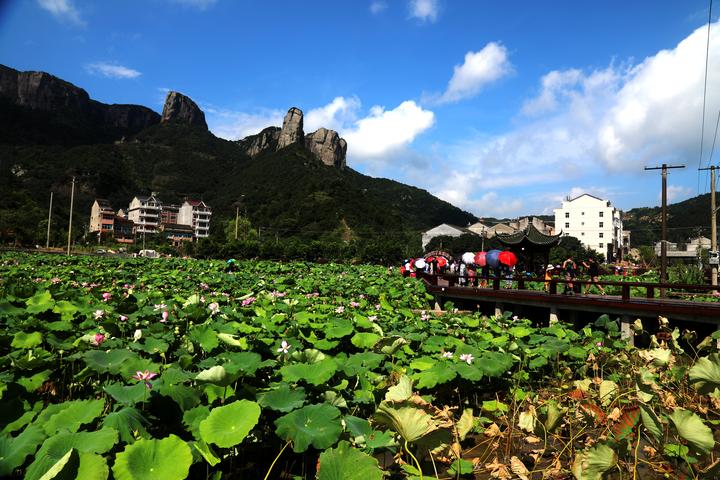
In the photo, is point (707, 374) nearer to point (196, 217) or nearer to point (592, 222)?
point (592, 222)

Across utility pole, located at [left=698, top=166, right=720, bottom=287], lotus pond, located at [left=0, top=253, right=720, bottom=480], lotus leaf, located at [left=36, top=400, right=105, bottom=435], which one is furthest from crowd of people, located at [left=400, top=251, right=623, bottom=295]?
lotus leaf, located at [left=36, top=400, right=105, bottom=435]

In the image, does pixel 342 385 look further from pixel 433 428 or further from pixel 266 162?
pixel 266 162

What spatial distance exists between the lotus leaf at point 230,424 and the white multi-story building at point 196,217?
92.6 meters

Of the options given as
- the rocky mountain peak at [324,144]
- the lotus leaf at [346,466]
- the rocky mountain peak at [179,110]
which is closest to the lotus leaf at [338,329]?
the lotus leaf at [346,466]

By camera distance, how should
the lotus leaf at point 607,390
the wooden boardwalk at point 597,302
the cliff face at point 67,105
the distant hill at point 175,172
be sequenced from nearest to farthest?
the lotus leaf at point 607,390 → the wooden boardwalk at point 597,302 → the distant hill at point 175,172 → the cliff face at point 67,105

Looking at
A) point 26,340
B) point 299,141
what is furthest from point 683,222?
point 26,340

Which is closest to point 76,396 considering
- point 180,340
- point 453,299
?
point 180,340

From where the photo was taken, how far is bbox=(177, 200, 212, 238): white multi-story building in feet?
294

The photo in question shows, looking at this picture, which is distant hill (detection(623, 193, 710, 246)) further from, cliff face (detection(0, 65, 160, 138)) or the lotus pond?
cliff face (detection(0, 65, 160, 138))

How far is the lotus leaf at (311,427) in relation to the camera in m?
1.82

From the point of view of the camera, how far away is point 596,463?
6.20 ft

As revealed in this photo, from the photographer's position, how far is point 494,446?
2.85m

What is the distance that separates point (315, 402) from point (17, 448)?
1.35 metres

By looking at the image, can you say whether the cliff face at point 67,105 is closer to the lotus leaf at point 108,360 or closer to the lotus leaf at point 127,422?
the lotus leaf at point 108,360
